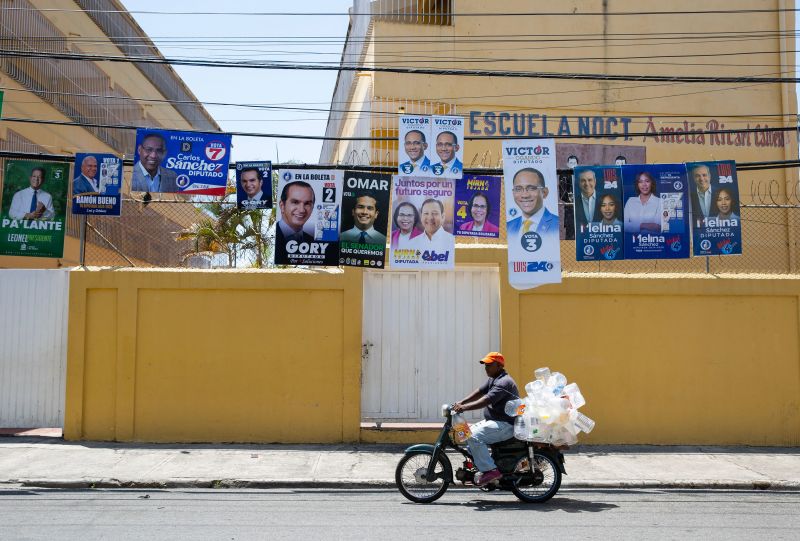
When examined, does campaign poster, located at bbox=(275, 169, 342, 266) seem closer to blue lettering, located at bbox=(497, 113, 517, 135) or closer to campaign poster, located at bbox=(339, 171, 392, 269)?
campaign poster, located at bbox=(339, 171, 392, 269)

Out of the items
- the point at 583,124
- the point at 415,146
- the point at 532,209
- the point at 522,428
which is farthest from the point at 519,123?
the point at 522,428

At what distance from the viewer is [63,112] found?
21.3m

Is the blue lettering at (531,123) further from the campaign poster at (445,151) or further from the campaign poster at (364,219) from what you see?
Result: the campaign poster at (364,219)

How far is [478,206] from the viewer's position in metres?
11.4

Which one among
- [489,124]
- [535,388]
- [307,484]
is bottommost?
[307,484]

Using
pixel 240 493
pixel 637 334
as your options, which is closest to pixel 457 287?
pixel 637 334

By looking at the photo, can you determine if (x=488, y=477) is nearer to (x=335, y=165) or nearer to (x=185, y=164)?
(x=335, y=165)

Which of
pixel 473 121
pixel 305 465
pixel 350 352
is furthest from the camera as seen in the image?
pixel 473 121

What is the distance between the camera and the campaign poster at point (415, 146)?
1125 centimetres

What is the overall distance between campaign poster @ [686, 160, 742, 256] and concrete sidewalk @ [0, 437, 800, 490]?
117 inches

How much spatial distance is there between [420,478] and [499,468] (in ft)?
2.75

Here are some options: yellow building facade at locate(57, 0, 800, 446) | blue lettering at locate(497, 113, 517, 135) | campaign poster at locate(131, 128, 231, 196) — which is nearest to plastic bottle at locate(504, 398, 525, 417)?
yellow building facade at locate(57, 0, 800, 446)

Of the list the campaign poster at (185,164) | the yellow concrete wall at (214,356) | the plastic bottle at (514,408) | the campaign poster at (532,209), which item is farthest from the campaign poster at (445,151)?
the plastic bottle at (514,408)

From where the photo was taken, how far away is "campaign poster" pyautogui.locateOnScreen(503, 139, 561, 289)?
1117cm
